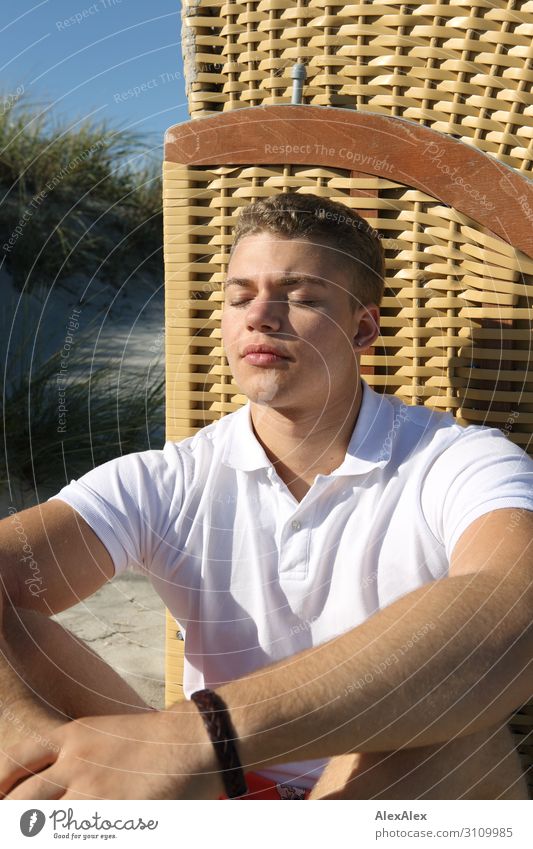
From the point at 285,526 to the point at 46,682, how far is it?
363mm

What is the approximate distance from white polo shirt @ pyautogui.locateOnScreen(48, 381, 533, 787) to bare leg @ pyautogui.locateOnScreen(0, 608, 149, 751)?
5.9 inches

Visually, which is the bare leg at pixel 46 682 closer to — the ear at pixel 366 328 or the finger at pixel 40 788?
the finger at pixel 40 788

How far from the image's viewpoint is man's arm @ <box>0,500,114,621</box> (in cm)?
120

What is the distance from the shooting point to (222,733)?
3.08 feet

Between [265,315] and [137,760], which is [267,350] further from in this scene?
[137,760]

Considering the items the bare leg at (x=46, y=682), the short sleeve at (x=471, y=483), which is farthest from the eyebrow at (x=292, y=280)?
the bare leg at (x=46, y=682)

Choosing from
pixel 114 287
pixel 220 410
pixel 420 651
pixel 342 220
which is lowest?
pixel 420 651

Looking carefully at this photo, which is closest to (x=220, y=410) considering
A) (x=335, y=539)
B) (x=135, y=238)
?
(x=335, y=539)

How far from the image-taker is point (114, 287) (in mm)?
4809

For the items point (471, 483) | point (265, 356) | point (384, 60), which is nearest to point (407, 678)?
point (471, 483)

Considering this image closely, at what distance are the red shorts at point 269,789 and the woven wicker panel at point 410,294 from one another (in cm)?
67

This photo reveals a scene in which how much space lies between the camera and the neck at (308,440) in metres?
1.34
